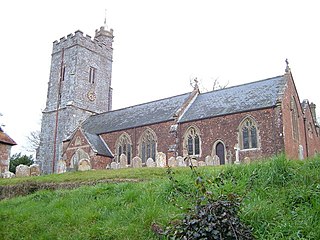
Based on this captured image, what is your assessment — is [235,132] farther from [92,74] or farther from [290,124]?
[92,74]

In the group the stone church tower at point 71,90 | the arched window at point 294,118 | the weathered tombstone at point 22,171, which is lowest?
the weathered tombstone at point 22,171

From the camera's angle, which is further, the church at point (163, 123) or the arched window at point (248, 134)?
the arched window at point (248, 134)

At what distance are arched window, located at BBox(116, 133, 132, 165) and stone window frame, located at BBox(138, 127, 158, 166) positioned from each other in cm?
118

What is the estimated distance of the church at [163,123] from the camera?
23.0 metres

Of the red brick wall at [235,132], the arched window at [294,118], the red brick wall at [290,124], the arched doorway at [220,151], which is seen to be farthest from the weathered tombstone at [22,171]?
the arched window at [294,118]

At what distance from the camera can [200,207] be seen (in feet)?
17.0

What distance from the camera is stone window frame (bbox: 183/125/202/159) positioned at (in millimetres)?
25766

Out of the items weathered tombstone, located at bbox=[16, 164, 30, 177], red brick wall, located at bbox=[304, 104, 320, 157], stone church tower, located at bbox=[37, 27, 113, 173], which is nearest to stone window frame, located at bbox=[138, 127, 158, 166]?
weathered tombstone, located at bbox=[16, 164, 30, 177]

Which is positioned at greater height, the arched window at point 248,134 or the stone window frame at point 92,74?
the stone window frame at point 92,74

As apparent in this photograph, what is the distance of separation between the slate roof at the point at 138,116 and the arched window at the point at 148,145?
0.96 metres

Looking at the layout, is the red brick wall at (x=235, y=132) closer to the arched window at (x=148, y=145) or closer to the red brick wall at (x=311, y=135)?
the arched window at (x=148, y=145)

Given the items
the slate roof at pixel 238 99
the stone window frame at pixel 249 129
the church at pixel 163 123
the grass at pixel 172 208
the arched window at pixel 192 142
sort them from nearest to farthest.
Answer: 1. the grass at pixel 172 208
2. the church at pixel 163 123
3. the stone window frame at pixel 249 129
4. the slate roof at pixel 238 99
5. the arched window at pixel 192 142

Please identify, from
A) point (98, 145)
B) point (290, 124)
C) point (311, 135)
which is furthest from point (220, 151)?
point (98, 145)

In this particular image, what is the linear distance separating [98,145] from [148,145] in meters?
4.70
